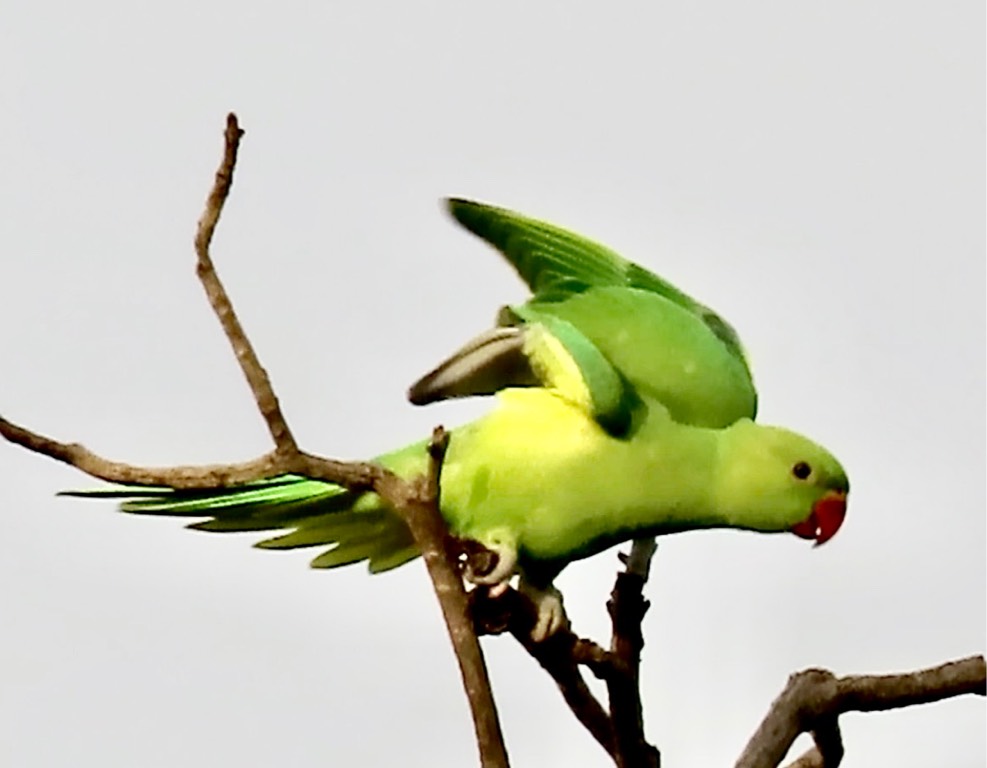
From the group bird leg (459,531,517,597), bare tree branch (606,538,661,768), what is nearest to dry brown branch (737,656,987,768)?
bare tree branch (606,538,661,768)

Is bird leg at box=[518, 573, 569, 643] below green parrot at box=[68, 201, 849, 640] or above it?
below

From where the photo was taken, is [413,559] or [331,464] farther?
[413,559]

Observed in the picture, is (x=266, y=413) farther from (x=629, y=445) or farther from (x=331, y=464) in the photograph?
(x=629, y=445)

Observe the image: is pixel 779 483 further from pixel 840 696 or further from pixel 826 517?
pixel 840 696

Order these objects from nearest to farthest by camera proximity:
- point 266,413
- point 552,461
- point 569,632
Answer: point 266,413 → point 569,632 → point 552,461

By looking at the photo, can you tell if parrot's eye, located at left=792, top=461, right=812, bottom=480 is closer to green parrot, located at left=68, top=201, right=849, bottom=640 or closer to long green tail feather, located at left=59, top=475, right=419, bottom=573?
green parrot, located at left=68, top=201, right=849, bottom=640

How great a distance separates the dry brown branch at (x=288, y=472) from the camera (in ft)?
2.38

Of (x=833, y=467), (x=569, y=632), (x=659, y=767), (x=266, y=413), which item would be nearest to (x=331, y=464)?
(x=266, y=413)

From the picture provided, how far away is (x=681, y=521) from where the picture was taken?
102cm

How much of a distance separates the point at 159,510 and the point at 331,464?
315 millimetres

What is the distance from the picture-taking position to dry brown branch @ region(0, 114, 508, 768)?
0.72 metres

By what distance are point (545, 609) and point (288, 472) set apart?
0.83 ft

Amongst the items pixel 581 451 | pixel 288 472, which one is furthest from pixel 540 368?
pixel 288 472

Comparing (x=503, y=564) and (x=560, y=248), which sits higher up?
(x=560, y=248)
